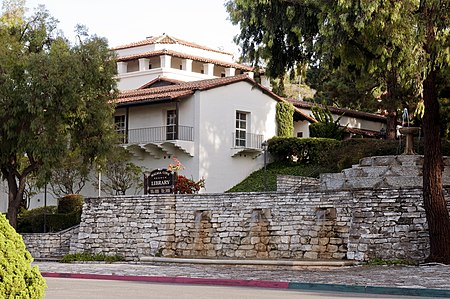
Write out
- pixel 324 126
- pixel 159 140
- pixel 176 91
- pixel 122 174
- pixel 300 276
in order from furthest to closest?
1. pixel 324 126
2. pixel 176 91
3. pixel 159 140
4. pixel 122 174
5. pixel 300 276

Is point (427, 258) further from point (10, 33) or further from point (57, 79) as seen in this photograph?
point (10, 33)

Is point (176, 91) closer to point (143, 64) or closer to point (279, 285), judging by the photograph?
point (143, 64)

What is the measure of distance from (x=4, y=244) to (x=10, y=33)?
2648 cm

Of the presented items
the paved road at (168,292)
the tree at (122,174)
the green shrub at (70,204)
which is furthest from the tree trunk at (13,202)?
the paved road at (168,292)

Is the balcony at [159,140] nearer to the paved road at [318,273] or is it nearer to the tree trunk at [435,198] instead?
the paved road at [318,273]

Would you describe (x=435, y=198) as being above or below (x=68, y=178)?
below

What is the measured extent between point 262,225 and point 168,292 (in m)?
9.44

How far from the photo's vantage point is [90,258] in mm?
27031

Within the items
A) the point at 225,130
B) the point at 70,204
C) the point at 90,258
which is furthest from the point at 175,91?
the point at 90,258

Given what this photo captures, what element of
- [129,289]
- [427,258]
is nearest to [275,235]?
[427,258]

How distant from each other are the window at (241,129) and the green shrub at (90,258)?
15.1m

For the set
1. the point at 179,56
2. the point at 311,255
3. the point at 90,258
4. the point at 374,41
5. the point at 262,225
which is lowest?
the point at 90,258

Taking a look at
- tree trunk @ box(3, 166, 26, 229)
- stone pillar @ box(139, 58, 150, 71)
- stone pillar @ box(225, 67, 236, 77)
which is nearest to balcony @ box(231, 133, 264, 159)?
tree trunk @ box(3, 166, 26, 229)

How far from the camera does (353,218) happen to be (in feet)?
69.8
